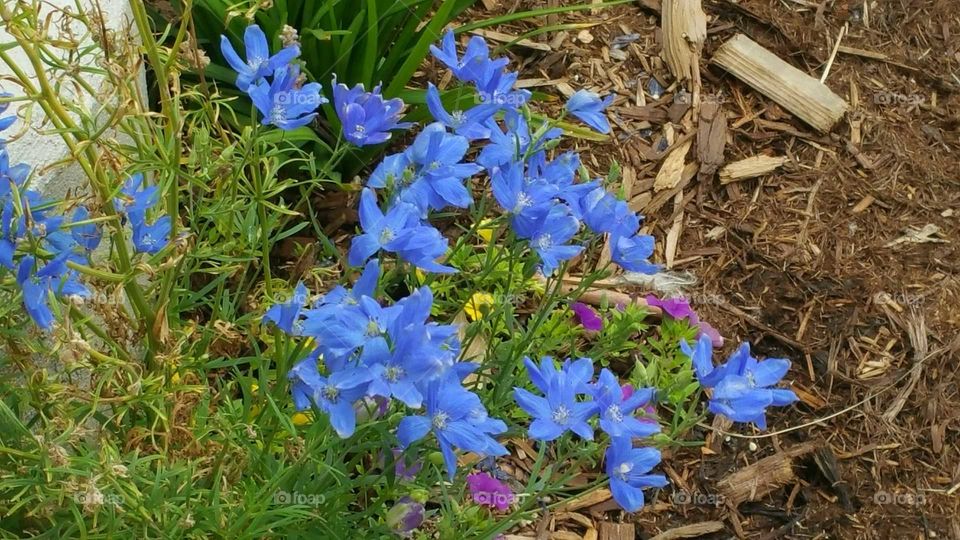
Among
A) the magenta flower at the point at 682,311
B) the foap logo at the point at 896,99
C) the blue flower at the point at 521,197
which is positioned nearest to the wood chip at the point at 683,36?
the foap logo at the point at 896,99

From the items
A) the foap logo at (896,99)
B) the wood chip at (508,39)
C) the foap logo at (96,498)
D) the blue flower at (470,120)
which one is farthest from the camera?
the foap logo at (896,99)

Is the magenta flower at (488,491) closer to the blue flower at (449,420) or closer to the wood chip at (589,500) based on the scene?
the wood chip at (589,500)

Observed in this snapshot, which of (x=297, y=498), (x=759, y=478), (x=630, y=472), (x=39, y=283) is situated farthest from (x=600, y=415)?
(x=759, y=478)

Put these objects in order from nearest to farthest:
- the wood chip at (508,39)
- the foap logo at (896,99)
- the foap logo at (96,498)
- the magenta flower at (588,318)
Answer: the foap logo at (96,498) < the magenta flower at (588,318) < the wood chip at (508,39) < the foap logo at (896,99)

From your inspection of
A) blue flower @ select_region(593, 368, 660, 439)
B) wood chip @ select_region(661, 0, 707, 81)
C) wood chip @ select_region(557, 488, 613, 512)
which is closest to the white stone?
blue flower @ select_region(593, 368, 660, 439)

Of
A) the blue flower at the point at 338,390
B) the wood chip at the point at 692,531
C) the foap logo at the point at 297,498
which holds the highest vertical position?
the blue flower at the point at 338,390

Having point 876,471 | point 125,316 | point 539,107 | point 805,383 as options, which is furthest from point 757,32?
point 125,316

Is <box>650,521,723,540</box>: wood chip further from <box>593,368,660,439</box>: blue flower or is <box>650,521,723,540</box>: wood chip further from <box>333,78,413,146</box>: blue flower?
<box>333,78,413,146</box>: blue flower
